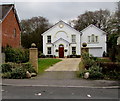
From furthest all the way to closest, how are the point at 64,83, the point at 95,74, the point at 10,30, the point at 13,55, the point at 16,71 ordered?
the point at 10,30, the point at 13,55, the point at 16,71, the point at 95,74, the point at 64,83

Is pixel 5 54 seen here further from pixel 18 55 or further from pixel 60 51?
pixel 60 51

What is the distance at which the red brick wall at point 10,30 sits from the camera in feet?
89.8

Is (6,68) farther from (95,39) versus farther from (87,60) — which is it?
(95,39)

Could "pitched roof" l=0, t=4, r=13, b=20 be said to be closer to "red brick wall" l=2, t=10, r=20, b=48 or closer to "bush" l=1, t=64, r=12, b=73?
"red brick wall" l=2, t=10, r=20, b=48

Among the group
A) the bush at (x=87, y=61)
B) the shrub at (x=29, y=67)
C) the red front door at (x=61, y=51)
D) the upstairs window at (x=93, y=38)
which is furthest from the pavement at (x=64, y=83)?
the upstairs window at (x=93, y=38)

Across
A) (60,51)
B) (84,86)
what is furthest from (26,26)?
(84,86)

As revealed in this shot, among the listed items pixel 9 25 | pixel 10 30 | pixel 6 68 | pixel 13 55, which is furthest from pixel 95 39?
pixel 6 68

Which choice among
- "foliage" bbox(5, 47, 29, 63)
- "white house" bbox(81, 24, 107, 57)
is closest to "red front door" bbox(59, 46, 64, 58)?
"white house" bbox(81, 24, 107, 57)

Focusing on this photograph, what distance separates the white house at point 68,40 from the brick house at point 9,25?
9.13m

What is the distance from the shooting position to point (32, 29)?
5550 centimetres

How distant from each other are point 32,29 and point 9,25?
26.1 meters

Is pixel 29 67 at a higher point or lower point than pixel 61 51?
lower

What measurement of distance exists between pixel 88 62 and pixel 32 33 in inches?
1500

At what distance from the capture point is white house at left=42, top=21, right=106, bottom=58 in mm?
40856
